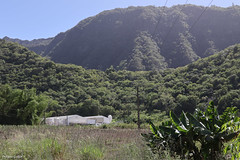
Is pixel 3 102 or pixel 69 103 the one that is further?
pixel 69 103

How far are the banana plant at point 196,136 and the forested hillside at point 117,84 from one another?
1622 inches

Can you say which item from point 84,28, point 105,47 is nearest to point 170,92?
point 105,47

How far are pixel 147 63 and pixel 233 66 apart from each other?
1853 inches

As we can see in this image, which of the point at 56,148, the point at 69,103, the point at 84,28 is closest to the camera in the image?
the point at 56,148

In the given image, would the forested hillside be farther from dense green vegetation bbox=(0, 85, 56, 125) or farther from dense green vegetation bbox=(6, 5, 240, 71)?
dense green vegetation bbox=(6, 5, 240, 71)

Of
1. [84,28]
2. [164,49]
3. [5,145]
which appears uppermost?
[84,28]

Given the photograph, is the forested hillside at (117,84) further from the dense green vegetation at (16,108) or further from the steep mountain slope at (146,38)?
the steep mountain slope at (146,38)

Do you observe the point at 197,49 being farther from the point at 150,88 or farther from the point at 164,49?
the point at 150,88

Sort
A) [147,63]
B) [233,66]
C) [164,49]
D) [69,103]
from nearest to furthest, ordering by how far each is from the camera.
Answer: [233,66] → [69,103] → [147,63] → [164,49]

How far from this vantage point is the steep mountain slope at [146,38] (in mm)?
101562

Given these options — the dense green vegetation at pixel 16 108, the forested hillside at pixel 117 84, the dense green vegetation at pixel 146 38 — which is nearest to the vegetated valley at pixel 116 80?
the dense green vegetation at pixel 16 108

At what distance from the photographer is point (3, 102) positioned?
111 feet

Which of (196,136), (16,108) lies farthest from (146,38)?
(196,136)

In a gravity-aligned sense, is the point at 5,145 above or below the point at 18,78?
below
